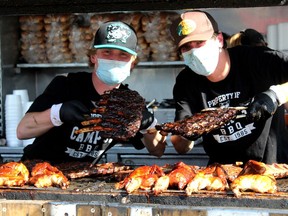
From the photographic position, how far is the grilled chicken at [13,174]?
13.0 feet

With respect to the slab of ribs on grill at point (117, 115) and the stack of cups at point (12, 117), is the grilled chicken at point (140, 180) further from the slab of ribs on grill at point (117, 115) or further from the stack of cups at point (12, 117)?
the stack of cups at point (12, 117)

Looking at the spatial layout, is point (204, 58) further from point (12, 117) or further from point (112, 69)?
point (12, 117)

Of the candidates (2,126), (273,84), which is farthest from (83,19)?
(273,84)

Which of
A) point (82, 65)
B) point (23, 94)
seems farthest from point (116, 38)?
point (23, 94)

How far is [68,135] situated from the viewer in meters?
4.79

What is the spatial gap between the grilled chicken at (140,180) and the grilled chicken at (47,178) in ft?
1.28

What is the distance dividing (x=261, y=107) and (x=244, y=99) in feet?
2.09

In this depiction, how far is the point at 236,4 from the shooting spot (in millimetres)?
4840

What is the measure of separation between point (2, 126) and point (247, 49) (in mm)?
4034

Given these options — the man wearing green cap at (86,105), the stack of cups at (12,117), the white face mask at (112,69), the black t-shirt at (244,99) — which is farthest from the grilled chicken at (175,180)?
the stack of cups at (12,117)

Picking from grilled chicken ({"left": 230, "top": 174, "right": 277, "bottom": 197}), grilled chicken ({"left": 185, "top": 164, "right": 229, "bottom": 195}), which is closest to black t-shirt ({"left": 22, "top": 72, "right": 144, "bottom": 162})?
grilled chicken ({"left": 185, "top": 164, "right": 229, "bottom": 195})

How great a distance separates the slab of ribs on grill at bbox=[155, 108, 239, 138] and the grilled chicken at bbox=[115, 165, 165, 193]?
0.35 meters

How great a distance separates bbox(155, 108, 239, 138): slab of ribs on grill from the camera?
13.1ft

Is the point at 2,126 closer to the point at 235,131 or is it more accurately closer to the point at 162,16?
the point at 162,16
